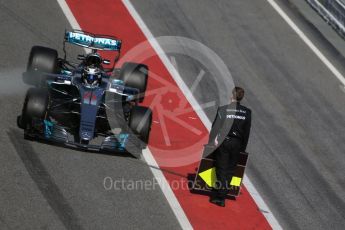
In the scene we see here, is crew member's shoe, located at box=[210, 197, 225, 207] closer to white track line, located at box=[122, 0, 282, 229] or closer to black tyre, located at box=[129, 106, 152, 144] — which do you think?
white track line, located at box=[122, 0, 282, 229]

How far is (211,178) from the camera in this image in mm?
12445

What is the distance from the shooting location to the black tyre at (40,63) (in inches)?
537

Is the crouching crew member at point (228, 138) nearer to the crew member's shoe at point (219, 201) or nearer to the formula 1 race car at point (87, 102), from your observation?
the crew member's shoe at point (219, 201)

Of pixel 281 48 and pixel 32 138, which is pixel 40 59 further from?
pixel 281 48

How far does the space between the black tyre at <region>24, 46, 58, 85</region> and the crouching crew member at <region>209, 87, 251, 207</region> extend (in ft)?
11.4

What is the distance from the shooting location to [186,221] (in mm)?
11898

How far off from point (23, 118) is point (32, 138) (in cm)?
42

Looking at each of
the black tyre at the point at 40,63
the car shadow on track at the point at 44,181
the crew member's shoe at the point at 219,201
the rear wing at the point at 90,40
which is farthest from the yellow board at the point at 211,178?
the black tyre at the point at 40,63

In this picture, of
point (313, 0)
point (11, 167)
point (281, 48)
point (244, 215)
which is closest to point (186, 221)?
point (244, 215)

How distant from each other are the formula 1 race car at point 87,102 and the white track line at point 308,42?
18.9 ft

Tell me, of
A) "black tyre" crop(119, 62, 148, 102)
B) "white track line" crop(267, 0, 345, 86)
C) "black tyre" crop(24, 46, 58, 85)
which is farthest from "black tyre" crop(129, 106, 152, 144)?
"white track line" crop(267, 0, 345, 86)

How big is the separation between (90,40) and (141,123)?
86.3 inches

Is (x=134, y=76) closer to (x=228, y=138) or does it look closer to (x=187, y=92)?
(x=187, y=92)

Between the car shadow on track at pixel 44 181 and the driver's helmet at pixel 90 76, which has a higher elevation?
the driver's helmet at pixel 90 76
